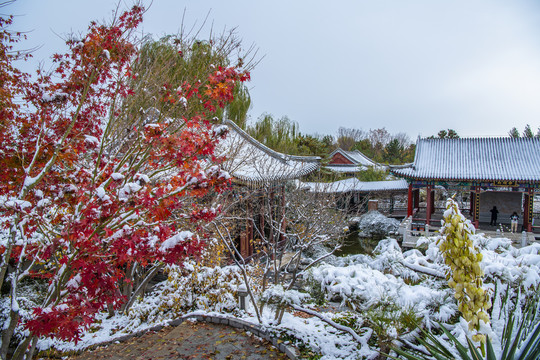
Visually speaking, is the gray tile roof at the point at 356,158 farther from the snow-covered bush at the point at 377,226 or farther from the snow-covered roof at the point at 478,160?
the snow-covered roof at the point at 478,160

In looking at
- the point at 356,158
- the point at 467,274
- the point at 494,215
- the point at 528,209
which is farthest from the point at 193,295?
the point at 356,158

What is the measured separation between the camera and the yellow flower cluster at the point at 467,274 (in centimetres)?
143

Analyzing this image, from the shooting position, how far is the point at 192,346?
438 centimetres

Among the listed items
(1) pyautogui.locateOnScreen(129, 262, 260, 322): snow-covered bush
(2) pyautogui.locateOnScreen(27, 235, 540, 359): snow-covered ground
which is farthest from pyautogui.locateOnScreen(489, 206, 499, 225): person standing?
(1) pyautogui.locateOnScreen(129, 262, 260, 322): snow-covered bush

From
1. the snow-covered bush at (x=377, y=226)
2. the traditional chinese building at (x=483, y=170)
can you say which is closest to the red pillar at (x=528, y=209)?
the traditional chinese building at (x=483, y=170)

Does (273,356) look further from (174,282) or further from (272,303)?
(174,282)

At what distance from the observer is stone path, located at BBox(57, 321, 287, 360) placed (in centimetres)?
411

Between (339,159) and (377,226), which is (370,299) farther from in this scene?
(339,159)

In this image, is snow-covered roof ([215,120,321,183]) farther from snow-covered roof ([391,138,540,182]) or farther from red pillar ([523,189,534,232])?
red pillar ([523,189,534,232])

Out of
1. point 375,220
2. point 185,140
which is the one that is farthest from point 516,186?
point 185,140

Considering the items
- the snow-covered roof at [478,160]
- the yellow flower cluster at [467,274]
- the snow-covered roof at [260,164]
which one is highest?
the snow-covered roof at [478,160]

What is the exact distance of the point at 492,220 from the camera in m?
16.5

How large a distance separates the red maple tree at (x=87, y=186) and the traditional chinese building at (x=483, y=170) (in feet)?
44.7

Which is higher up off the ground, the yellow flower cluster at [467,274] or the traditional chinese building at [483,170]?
the traditional chinese building at [483,170]
